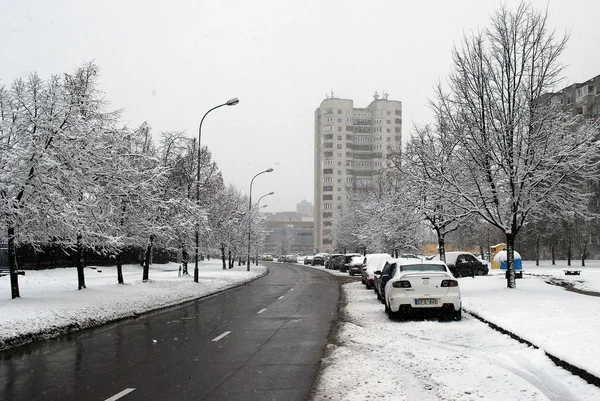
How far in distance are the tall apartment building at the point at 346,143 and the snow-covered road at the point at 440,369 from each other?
140 m

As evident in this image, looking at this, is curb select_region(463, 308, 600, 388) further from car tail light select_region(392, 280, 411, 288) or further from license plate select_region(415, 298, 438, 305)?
car tail light select_region(392, 280, 411, 288)

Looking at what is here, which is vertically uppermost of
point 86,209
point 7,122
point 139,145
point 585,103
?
point 585,103

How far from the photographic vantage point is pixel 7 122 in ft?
53.5

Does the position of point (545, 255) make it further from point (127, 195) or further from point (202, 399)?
point (202, 399)

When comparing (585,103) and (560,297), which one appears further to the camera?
(585,103)

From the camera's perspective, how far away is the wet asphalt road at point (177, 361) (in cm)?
702

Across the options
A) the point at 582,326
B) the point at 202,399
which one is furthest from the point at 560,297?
the point at 202,399

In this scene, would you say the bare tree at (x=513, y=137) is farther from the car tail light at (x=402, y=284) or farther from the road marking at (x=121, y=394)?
the road marking at (x=121, y=394)

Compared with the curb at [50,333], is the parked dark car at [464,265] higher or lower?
higher

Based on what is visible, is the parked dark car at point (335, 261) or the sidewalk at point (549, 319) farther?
the parked dark car at point (335, 261)

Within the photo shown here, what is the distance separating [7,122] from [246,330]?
32.1ft

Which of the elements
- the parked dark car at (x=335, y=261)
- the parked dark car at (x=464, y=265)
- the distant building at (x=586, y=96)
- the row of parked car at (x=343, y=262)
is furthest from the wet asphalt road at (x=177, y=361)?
the distant building at (x=586, y=96)

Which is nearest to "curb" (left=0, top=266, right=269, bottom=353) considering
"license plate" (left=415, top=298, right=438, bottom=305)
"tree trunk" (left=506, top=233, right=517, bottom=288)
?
"license plate" (left=415, top=298, right=438, bottom=305)

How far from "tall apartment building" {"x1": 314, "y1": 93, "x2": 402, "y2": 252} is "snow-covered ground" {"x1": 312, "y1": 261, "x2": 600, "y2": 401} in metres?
138
